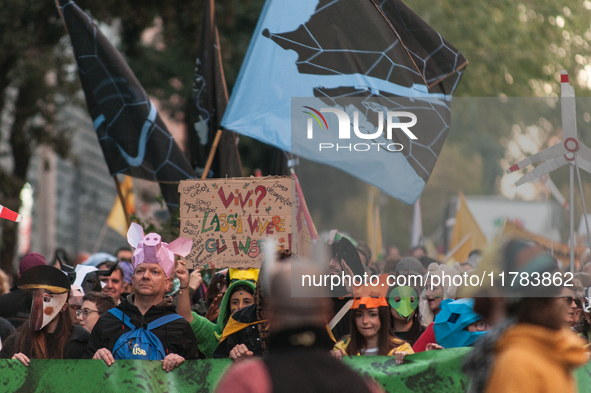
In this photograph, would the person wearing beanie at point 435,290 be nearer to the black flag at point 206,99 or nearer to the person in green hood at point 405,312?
the person in green hood at point 405,312

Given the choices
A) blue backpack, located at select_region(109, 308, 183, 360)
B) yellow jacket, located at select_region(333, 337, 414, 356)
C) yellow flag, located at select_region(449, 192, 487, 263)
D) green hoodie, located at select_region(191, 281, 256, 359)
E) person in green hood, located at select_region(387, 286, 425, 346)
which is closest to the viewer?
blue backpack, located at select_region(109, 308, 183, 360)

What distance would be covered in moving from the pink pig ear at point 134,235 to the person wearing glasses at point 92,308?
3.13 ft

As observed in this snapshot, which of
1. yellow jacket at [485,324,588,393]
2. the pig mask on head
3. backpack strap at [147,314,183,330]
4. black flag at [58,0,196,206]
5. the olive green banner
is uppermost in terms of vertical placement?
black flag at [58,0,196,206]

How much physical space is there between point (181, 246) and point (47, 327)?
109cm

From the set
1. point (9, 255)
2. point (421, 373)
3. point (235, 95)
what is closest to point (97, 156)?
point (9, 255)

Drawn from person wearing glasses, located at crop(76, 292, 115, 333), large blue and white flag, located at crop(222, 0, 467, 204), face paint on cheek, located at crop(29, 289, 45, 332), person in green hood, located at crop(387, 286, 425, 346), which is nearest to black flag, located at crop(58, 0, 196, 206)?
large blue and white flag, located at crop(222, 0, 467, 204)

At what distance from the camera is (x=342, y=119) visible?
21.3ft

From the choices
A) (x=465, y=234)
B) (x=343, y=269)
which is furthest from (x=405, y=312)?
(x=465, y=234)

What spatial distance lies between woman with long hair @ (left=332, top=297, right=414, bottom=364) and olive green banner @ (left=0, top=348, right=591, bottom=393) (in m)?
0.50

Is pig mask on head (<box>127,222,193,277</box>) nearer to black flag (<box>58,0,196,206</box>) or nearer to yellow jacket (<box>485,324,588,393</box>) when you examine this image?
black flag (<box>58,0,196,206</box>)

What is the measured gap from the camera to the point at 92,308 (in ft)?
20.5

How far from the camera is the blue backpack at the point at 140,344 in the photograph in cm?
507

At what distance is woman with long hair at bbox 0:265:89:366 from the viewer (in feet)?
17.8

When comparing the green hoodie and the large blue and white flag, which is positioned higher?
the large blue and white flag
